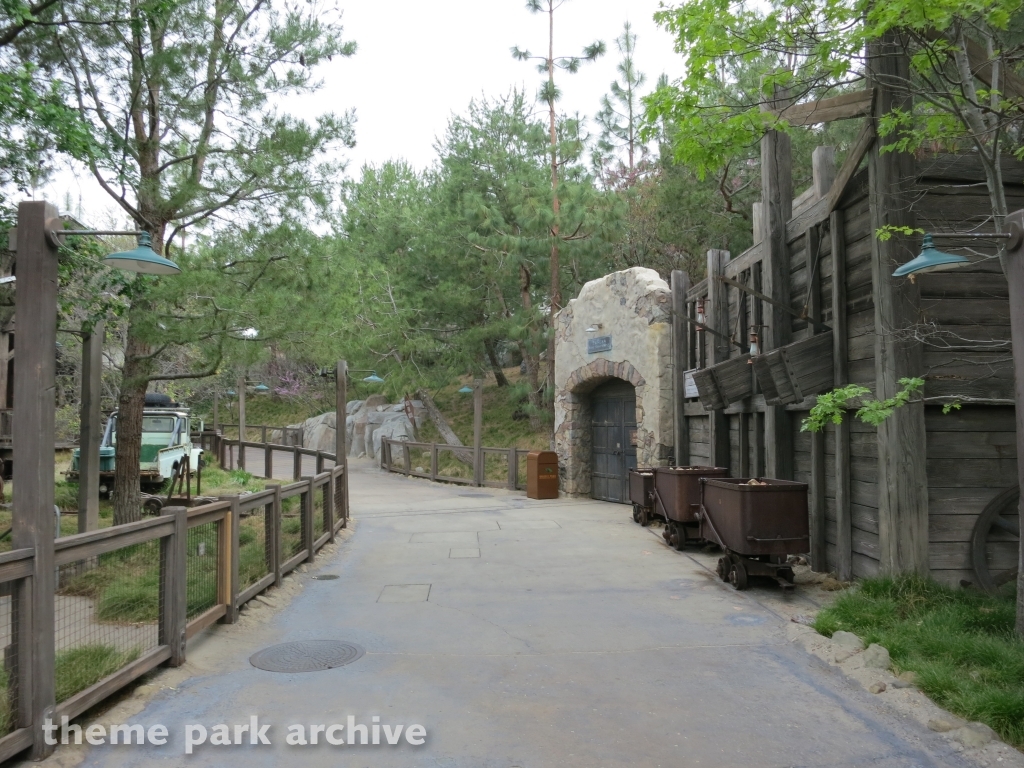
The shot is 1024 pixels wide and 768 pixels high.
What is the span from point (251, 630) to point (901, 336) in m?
6.10

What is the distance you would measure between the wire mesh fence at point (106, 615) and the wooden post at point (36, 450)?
1.33 ft

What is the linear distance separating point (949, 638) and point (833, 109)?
4.92 metres

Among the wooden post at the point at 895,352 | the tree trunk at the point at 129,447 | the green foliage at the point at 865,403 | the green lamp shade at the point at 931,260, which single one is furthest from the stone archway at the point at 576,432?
the green lamp shade at the point at 931,260

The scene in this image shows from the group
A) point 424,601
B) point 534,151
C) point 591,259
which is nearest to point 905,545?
point 424,601

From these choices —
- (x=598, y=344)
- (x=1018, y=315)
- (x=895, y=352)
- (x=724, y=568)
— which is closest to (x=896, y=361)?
(x=895, y=352)

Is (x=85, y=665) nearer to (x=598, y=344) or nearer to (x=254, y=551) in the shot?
(x=254, y=551)

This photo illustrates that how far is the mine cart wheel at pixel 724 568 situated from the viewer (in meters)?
8.08

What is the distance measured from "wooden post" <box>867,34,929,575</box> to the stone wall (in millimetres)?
6753

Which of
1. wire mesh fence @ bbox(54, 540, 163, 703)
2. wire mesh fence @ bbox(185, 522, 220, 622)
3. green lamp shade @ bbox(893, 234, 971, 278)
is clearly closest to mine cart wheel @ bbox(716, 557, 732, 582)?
green lamp shade @ bbox(893, 234, 971, 278)

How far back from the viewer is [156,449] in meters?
15.6

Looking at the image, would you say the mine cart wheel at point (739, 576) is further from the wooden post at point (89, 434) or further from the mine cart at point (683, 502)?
the wooden post at point (89, 434)

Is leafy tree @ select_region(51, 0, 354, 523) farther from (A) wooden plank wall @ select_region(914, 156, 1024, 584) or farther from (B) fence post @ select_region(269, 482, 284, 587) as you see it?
(A) wooden plank wall @ select_region(914, 156, 1024, 584)

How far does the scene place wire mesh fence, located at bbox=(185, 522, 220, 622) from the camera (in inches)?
234

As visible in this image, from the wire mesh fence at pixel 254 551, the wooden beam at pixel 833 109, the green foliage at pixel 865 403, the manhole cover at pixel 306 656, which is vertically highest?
the wooden beam at pixel 833 109
